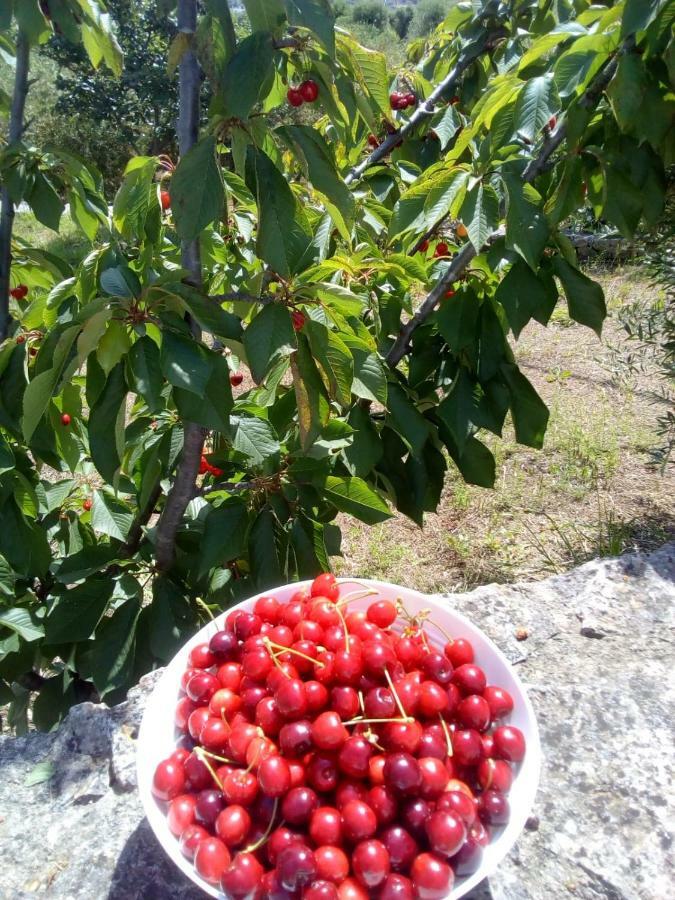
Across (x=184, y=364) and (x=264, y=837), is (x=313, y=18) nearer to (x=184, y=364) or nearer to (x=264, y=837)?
(x=184, y=364)

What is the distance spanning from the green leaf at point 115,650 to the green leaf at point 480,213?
3.24 ft

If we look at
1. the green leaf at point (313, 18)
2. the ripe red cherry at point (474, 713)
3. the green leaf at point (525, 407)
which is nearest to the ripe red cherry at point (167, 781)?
the ripe red cherry at point (474, 713)

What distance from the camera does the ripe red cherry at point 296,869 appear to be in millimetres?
682

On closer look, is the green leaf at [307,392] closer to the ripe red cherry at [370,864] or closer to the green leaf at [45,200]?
the ripe red cherry at [370,864]

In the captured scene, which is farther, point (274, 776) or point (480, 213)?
point (480, 213)

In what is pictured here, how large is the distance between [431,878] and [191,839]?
0.90ft

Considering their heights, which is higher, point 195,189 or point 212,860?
point 195,189

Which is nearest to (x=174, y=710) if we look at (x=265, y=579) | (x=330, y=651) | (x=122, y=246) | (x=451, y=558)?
(x=330, y=651)

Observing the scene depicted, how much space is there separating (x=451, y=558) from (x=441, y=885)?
7.05ft

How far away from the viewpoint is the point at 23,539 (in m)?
1.30

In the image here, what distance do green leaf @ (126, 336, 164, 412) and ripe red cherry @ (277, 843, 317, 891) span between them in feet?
1.82

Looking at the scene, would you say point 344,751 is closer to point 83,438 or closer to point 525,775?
point 525,775

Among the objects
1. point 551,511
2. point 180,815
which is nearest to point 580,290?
point 180,815

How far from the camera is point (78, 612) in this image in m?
1.33
